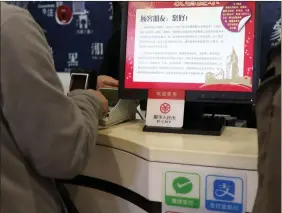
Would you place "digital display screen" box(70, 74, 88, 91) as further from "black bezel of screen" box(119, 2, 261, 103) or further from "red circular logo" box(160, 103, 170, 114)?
"red circular logo" box(160, 103, 170, 114)

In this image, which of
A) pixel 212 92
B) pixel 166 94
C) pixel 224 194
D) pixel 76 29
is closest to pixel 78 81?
pixel 166 94

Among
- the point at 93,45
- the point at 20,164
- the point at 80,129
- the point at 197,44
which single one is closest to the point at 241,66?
the point at 197,44

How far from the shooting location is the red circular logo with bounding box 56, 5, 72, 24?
2477mm

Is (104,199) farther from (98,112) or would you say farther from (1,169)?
(1,169)

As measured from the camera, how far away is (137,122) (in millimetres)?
1332

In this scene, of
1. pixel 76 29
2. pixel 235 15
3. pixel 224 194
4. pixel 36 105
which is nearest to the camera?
pixel 36 105

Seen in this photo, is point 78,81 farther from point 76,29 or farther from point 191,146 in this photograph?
point 76,29

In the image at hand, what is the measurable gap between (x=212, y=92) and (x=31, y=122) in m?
0.51

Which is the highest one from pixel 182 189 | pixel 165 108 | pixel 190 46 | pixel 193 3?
pixel 193 3

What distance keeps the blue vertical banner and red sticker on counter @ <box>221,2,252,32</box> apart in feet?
4.28

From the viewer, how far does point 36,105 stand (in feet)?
2.66

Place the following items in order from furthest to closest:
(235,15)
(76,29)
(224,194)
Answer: (76,29) < (235,15) < (224,194)

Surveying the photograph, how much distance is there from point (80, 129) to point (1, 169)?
166 millimetres

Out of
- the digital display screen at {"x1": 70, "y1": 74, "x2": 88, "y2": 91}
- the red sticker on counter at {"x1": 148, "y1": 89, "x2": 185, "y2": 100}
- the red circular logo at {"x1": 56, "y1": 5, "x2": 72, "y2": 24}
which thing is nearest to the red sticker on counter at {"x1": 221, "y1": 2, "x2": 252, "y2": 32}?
the red sticker on counter at {"x1": 148, "y1": 89, "x2": 185, "y2": 100}
